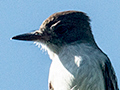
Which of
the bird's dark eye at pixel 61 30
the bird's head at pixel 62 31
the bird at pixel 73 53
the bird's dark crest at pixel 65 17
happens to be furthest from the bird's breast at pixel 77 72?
the bird's dark crest at pixel 65 17

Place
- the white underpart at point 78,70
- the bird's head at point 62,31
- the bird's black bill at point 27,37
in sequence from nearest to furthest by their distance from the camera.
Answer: the white underpart at point 78,70, the bird's black bill at point 27,37, the bird's head at point 62,31

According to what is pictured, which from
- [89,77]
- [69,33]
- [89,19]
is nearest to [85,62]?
[89,77]

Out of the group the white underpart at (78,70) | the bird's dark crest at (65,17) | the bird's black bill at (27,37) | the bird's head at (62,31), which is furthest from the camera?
the bird's dark crest at (65,17)

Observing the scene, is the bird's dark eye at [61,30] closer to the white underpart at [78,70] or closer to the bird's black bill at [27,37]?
the bird's black bill at [27,37]

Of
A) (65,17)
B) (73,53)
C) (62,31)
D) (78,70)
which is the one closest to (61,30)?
(62,31)

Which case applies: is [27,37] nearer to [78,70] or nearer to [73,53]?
[73,53]

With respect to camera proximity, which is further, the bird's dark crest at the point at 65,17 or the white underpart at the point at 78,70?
the bird's dark crest at the point at 65,17

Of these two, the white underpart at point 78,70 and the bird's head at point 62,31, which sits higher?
the bird's head at point 62,31

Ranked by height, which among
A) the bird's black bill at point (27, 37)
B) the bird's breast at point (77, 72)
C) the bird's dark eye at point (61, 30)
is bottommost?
the bird's breast at point (77, 72)
